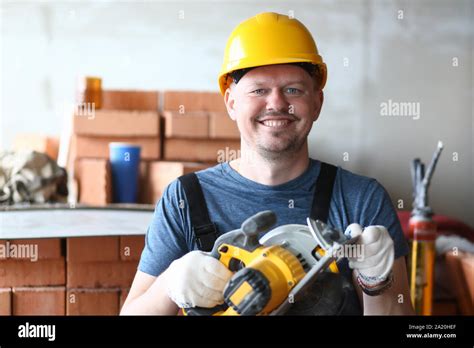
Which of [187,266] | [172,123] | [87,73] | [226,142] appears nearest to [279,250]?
[187,266]

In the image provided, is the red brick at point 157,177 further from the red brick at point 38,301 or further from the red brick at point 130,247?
the red brick at point 38,301

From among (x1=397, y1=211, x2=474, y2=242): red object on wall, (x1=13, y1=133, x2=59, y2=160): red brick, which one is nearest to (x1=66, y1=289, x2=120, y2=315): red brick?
(x1=397, y1=211, x2=474, y2=242): red object on wall

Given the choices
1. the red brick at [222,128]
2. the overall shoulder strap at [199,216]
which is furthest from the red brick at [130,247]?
the red brick at [222,128]

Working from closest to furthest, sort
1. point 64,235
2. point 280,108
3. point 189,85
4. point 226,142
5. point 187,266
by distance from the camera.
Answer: point 187,266, point 280,108, point 64,235, point 226,142, point 189,85

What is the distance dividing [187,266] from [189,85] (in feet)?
4.62

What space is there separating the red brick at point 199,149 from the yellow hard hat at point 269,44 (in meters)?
0.75

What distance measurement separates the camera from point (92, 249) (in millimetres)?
1567

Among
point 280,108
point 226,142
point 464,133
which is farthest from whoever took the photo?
point 226,142

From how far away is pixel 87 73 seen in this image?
2525 millimetres

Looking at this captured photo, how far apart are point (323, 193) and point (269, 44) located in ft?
1.00

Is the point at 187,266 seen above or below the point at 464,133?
below
